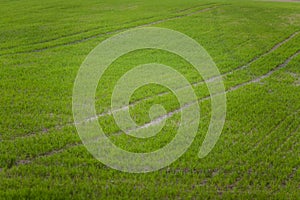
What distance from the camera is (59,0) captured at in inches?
1330

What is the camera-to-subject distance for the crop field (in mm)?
6383

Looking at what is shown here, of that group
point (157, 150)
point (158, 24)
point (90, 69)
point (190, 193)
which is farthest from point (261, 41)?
point (190, 193)

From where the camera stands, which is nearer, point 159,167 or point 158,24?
point 159,167

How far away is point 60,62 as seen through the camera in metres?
14.4

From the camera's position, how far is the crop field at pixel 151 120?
6.38 metres

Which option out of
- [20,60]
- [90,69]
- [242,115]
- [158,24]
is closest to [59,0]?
[158,24]

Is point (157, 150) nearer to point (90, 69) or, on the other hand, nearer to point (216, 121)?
point (216, 121)

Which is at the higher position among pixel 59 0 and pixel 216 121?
pixel 59 0

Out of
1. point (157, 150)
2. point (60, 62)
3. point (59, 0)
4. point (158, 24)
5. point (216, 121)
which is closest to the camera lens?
point (157, 150)

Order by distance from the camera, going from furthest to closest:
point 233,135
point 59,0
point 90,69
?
point 59,0 < point 90,69 < point 233,135

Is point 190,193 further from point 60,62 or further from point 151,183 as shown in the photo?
point 60,62

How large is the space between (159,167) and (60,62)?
8.98 metres

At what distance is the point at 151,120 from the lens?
913 centimetres

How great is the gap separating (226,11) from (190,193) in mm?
24517
